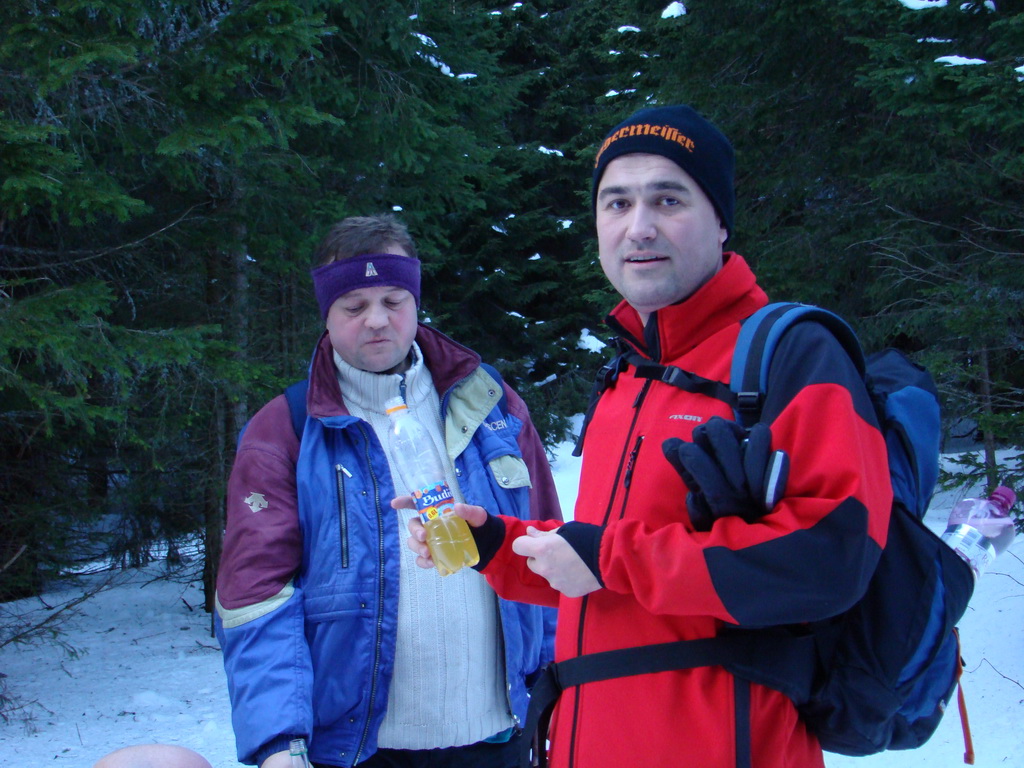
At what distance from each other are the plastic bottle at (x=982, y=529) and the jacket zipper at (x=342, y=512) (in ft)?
5.29

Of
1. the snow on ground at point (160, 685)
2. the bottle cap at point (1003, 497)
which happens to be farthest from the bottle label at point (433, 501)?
the snow on ground at point (160, 685)

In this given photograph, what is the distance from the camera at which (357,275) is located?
2.64 metres

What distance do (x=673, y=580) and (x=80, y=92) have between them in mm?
5689

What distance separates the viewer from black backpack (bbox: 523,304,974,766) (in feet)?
4.77

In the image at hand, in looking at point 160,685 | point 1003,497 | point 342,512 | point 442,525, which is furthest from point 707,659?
point 160,685

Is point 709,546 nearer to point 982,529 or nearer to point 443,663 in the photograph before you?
point 982,529

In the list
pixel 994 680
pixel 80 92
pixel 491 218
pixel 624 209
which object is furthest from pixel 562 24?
pixel 624 209

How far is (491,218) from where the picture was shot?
A: 58.9 ft

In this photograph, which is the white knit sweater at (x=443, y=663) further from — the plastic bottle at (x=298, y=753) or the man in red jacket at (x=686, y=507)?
the man in red jacket at (x=686, y=507)

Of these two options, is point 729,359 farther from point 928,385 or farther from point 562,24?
point 562,24

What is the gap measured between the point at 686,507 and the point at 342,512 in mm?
1260

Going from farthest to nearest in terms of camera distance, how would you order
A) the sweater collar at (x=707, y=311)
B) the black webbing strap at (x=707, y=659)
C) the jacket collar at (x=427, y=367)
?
1. the jacket collar at (x=427, y=367)
2. the sweater collar at (x=707, y=311)
3. the black webbing strap at (x=707, y=659)

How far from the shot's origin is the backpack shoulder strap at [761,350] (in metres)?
1.57

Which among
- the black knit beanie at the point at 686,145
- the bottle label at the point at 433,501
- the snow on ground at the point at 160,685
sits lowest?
the snow on ground at the point at 160,685
